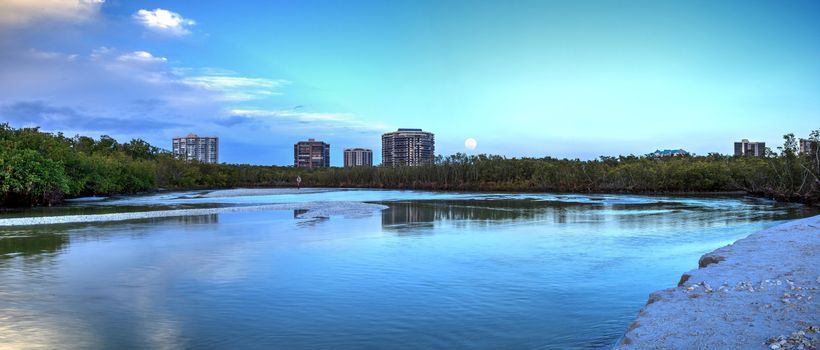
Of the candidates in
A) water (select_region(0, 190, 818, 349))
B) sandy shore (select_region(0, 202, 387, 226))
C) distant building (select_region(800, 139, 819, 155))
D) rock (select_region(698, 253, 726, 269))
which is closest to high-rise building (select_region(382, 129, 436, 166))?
distant building (select_region(800, 139, 819, 155))

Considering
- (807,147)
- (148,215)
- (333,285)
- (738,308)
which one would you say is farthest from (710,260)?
(807,147)

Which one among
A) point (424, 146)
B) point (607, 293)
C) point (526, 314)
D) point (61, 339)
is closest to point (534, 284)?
point (607, 293)

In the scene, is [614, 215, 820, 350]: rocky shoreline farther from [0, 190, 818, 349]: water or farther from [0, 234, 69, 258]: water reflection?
[0, 234, 69, 258]: water reflection

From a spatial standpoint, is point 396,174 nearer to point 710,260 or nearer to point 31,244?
point 31,244

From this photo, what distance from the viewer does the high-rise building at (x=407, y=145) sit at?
17588 centimetres

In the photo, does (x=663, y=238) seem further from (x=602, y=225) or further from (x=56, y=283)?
(x=56, y=283)

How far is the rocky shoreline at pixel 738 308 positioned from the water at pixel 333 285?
0.90 m

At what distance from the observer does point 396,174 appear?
3674 inches

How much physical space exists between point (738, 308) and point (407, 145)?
171 meters

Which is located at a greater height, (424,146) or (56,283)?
(424,146)

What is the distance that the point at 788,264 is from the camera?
9.04 metres

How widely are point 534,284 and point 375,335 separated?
417 centimetres

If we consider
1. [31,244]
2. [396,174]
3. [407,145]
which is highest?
[407,145]

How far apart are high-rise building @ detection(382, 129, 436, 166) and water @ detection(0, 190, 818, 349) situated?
508 ft
